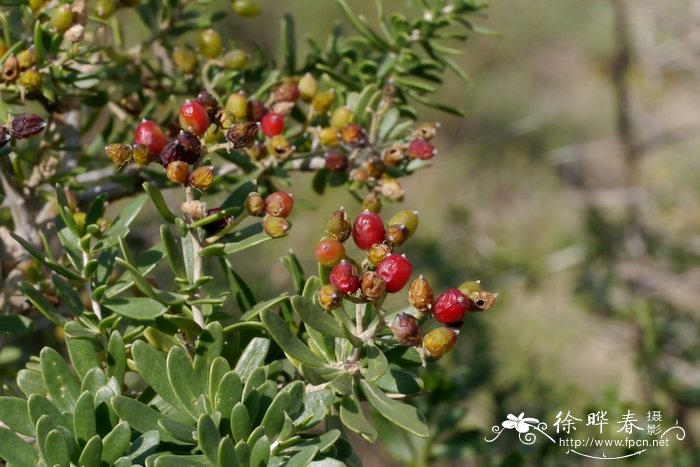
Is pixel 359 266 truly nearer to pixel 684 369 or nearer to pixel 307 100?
pixel 307 100

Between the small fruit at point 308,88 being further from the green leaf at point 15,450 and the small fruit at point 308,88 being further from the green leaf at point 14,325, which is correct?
the green leaf at point 15,450

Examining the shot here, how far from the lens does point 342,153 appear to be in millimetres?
1395

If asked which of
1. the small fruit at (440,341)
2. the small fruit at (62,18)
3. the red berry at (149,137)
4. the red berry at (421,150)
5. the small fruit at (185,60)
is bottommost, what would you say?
the small fruit at (440,341)

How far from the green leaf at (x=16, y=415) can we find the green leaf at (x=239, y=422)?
0.26 meters

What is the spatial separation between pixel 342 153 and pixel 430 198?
4792mm

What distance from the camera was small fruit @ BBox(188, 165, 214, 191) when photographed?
1066 mm

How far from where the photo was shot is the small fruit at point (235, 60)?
4.87 ft

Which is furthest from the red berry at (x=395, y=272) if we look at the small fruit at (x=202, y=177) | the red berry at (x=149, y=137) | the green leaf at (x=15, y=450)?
the green leaf at (x=15, y=450)

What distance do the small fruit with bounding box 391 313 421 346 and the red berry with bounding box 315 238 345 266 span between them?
11 centimetres

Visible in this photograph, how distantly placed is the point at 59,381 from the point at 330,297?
1.25ft

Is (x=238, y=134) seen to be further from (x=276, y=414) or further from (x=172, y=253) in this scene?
(x=276, y=414)

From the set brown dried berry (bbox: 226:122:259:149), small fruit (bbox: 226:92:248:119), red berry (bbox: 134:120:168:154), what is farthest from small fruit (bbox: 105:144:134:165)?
small fruit (bbox: 226:92:248:119)

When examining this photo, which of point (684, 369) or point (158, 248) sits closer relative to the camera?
point (158, 248)

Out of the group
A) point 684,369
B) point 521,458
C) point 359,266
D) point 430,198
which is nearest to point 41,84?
point 359,266
